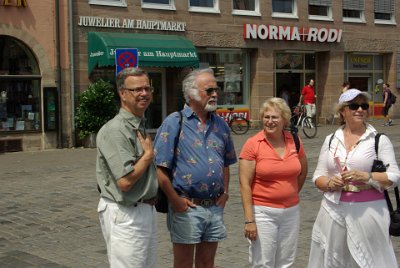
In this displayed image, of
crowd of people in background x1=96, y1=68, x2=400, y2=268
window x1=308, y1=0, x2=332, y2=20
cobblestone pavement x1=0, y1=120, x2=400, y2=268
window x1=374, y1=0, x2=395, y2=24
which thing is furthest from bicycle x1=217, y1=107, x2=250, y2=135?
crowd of people in background x1=96, y1=68, x2=400, y2=268

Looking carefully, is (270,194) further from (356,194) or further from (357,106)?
(357,106)

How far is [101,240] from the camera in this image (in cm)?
673

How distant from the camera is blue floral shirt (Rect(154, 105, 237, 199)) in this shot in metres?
4.07

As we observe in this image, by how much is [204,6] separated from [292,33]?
403 cm

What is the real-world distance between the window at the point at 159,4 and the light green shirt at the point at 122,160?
53.2 feet

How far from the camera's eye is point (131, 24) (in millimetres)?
18953

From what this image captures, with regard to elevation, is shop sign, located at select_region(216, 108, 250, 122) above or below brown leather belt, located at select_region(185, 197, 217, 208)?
above

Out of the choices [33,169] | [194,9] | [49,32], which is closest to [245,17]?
[194,9]

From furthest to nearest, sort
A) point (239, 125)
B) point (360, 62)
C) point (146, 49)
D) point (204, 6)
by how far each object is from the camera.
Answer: point (360, 62) → point (204, 6) → point (239, 125) → point (146, 49)

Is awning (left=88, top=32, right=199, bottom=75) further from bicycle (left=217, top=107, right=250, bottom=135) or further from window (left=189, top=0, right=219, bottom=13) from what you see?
bicycle (left=217, top=107, right=250, bottom=135)

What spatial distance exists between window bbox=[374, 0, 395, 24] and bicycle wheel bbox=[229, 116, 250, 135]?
9516 mm

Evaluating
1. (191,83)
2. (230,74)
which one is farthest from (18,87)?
(191,83)

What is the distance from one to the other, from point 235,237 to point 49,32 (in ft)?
41.0

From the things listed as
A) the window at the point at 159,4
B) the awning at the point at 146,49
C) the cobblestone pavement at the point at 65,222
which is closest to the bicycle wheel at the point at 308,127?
the awning at the point at 146,49
